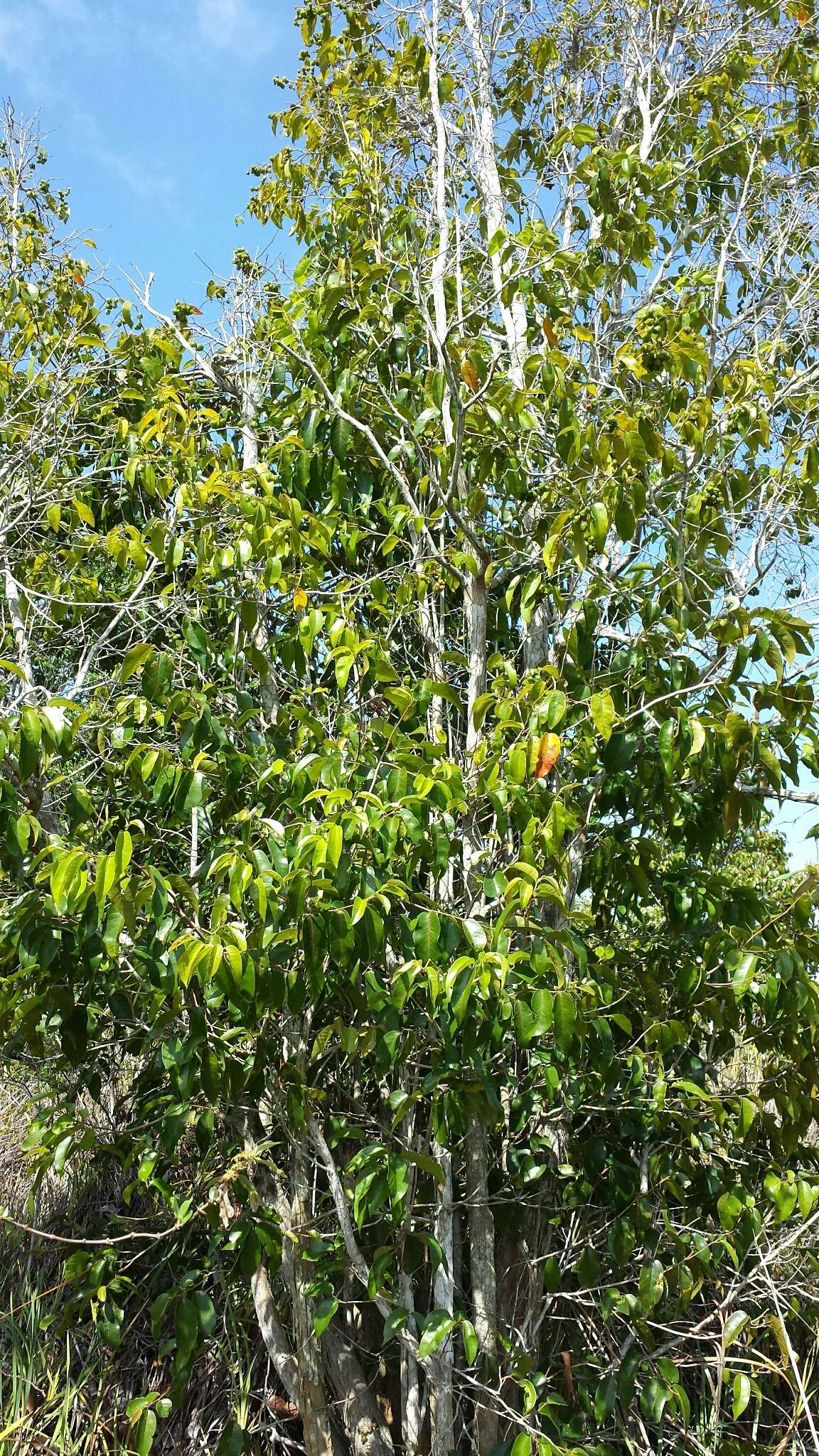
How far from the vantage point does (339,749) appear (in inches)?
111

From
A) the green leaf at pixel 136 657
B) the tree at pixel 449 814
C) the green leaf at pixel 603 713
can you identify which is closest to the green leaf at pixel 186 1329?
the tree at pixel 449 814

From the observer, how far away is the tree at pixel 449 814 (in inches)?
104

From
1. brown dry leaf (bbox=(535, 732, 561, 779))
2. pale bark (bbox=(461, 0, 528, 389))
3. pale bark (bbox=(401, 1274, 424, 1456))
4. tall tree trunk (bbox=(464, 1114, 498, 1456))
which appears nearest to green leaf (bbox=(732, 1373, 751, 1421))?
tall tree trunk (bbox=(464, 1114, 498, 1456))

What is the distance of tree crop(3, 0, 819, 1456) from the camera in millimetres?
2650

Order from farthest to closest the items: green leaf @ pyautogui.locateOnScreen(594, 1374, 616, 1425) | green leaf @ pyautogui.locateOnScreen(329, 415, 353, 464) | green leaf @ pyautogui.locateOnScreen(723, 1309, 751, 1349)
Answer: green leaf @ pyautogui.locateOnScreen(329, 415, 353, 464)
green leaf @ pyautogui.locateOnScreen(594, 1374, 616, 1425)
green leaf @ pyautogui.locateOnScreen(723, 1309, 751, 1349)

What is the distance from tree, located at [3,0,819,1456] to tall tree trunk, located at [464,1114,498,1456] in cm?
1

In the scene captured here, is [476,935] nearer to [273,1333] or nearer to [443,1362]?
[443,1362]

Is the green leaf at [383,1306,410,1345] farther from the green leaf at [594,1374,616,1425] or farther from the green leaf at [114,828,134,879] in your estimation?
the green leaf at [114,828,134,879]

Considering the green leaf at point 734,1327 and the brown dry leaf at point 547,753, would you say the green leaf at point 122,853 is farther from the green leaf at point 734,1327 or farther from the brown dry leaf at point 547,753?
the green leaf at point 734,1327

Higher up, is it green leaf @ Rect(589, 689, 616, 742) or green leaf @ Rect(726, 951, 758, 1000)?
green leaf @ Rect(589, 689, 616, 742)

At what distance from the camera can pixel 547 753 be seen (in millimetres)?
2611

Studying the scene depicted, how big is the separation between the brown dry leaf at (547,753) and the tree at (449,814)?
2 centimetres

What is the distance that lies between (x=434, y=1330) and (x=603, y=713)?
1.48m

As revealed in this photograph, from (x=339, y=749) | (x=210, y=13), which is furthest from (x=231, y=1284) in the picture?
(x=210, y=13)
